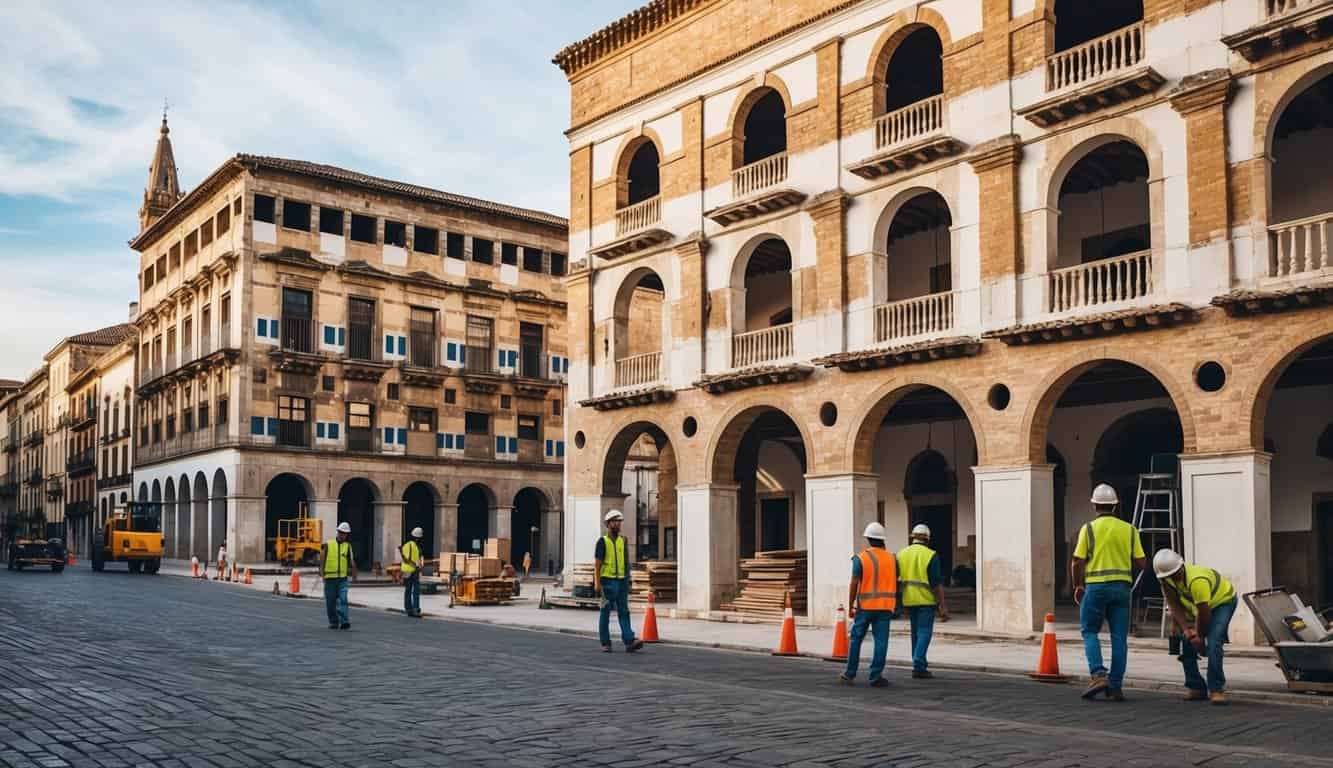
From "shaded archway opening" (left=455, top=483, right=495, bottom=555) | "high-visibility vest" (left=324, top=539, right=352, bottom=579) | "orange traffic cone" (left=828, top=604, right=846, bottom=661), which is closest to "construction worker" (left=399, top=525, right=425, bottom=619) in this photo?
"high-visibility vest" (left=324, top=539, right=352, bottom=579)

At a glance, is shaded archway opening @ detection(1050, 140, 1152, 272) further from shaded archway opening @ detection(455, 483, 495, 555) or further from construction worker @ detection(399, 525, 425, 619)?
shaded archway opening @ detection(455, 483, 495, 555)

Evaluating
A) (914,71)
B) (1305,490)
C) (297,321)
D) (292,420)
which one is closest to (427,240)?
(297,321)

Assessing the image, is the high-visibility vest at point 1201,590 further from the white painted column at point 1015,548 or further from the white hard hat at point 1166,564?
the white painted column at point 1015,548

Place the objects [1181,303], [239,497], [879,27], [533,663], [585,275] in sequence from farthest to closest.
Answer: [239,497] → [585,275] → [879,27] → [1181,303] → [533,663]

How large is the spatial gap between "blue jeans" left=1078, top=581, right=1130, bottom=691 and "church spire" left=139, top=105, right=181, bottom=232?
72.3 meters

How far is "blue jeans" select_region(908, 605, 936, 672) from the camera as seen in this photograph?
14.5 meters

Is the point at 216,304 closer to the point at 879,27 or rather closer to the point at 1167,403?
the point at 879,27

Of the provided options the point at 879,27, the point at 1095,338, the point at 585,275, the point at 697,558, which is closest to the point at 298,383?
the point at 585,275

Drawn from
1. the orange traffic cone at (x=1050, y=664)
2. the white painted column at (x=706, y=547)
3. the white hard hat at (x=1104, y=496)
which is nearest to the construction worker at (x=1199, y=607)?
the white hard hat at (x=1104, y=496)

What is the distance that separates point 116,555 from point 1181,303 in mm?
40335

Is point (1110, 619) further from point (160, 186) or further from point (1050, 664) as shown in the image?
point (160, 186)

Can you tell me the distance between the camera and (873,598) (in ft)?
46.3

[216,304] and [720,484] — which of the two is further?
[216,304]

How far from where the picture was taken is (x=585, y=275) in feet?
104
